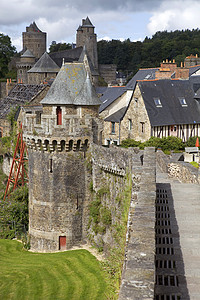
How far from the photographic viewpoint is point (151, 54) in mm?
116438

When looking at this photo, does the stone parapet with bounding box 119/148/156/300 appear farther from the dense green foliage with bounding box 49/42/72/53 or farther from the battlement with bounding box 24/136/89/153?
the dense green foliage with bounding box 49/42/72/53

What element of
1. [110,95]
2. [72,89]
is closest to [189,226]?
[72,89]

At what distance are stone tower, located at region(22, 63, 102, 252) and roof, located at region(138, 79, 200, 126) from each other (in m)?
14.7

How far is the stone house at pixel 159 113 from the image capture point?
35094 millimetres

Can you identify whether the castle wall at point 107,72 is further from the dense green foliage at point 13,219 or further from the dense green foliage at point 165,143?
the dense green foliage at point 13,219

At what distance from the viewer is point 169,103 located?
3656cm

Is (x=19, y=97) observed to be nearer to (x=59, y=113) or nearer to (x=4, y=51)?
(x=59, y=113)

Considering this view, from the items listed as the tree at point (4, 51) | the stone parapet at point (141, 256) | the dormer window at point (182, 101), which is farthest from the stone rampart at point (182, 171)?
the tree at point (4, 51)

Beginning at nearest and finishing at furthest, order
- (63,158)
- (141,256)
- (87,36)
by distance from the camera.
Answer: (141,256)
(63,158)
(87,36)

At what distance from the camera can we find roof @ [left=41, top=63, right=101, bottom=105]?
20.4 meters

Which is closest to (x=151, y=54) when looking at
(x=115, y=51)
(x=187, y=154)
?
(x=115, y=51)

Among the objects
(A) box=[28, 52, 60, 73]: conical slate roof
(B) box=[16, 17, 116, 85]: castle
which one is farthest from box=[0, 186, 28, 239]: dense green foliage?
(A) box=[28, 52, 60, 73]: conical slate roof

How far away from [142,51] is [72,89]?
102 m

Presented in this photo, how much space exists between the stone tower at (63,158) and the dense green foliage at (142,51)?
290 ft
